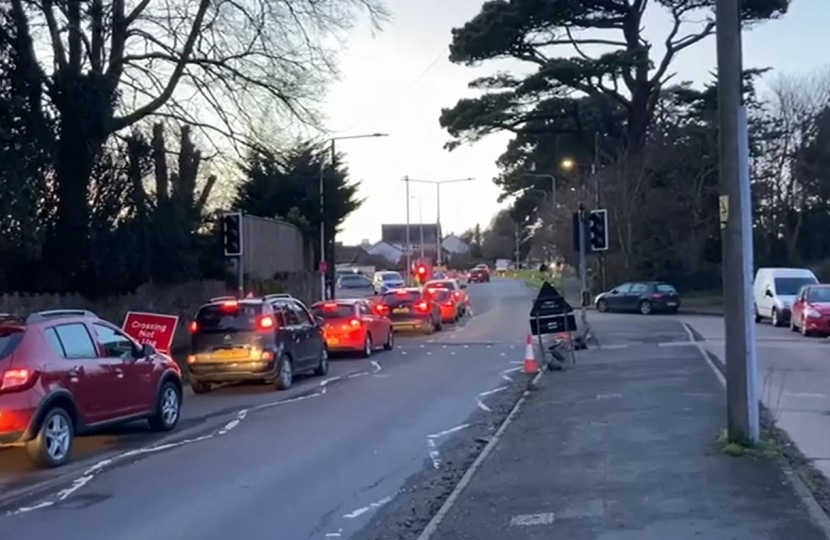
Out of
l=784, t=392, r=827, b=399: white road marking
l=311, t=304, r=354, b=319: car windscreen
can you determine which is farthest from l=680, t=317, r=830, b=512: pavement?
l=311, t=304, r=354, b=319: car windscreen

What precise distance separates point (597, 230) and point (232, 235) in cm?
872

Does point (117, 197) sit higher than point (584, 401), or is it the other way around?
point (117, 197)

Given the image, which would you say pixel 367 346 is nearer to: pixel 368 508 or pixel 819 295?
pixel 819 295

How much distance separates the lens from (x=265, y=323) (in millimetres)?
22203

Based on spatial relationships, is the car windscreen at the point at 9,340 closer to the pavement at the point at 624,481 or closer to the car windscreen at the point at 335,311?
the pavement at the point at 624,481

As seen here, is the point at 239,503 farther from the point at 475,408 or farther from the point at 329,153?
the point at 329,153

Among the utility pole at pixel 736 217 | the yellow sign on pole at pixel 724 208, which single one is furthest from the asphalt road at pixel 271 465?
the yellow sign on pole at pixel 724 208

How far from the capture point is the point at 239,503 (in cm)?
1134

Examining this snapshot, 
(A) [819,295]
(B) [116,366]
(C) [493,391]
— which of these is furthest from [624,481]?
(A) [819,295]

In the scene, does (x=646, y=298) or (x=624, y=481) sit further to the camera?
(x=646, y=298)

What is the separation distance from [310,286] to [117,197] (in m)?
25.0

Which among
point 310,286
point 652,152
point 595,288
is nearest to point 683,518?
point 310,286

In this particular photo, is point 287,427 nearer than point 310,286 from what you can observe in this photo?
Yes

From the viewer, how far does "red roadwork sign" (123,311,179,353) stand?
22453 millimetres
